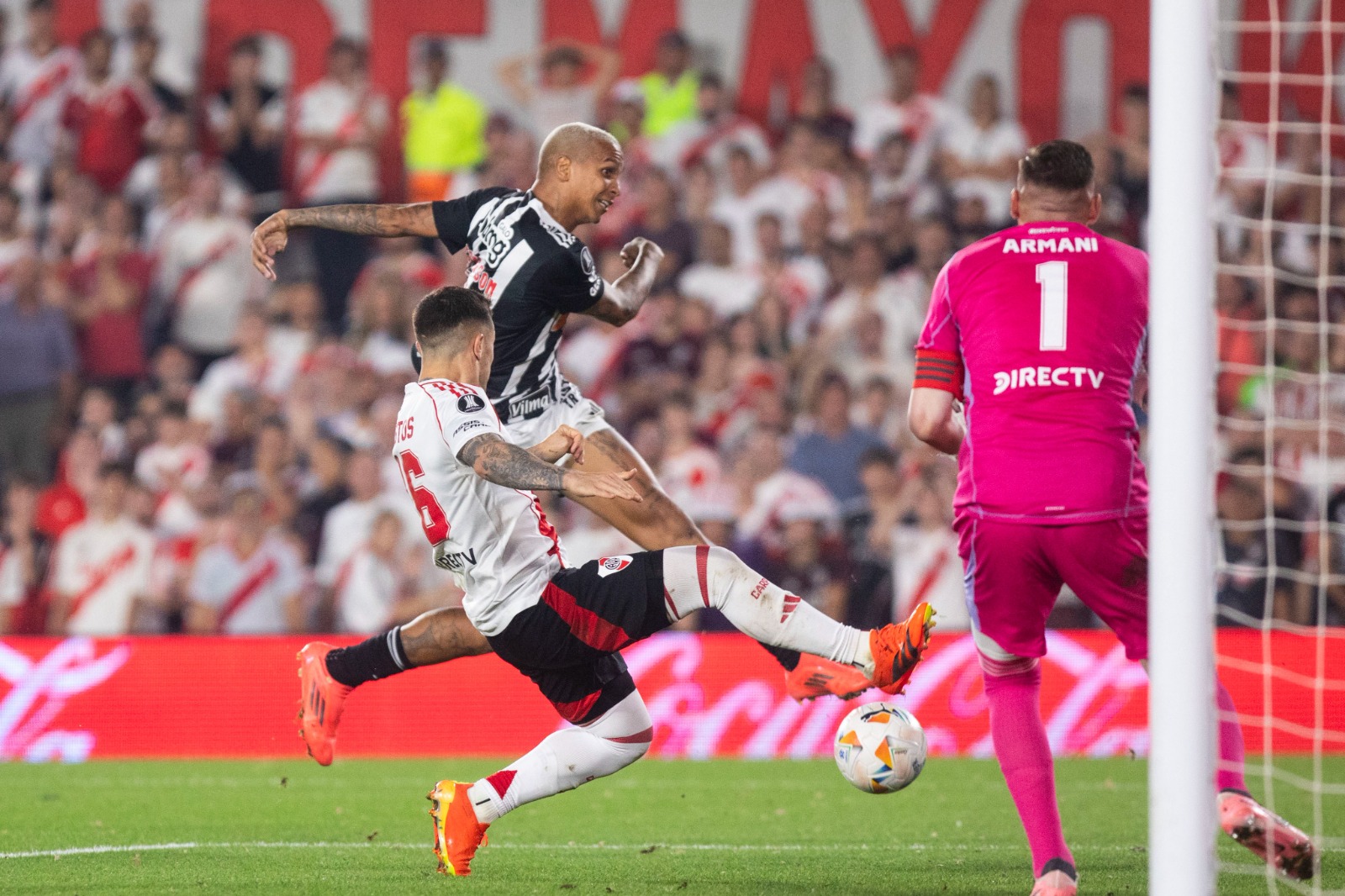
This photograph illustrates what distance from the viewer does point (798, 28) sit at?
1575cm

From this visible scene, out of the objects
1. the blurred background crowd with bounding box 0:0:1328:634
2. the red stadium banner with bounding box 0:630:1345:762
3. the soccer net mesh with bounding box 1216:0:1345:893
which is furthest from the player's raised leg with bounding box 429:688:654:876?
the blurred background crowd with bounding box 0:0:1328:634

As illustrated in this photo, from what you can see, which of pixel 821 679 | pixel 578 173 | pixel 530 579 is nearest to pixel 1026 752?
pixel 821 679

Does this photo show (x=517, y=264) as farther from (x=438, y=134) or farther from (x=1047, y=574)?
(x=438, y=134)

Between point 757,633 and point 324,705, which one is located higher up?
point 757,633

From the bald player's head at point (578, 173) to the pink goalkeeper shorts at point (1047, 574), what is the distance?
2.02 meters

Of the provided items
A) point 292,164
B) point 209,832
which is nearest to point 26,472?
point 292,164

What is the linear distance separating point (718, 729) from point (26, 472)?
573 cm

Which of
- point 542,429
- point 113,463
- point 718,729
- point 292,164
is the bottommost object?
point 718,729

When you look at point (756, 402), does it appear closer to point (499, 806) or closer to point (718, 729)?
point (718, 729)

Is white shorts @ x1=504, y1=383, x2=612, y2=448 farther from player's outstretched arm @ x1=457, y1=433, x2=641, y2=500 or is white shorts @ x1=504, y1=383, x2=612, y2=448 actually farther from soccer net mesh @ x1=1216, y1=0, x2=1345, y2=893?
soccer net mesh @ x1=1216, y1=0, x2=1345, y2=893

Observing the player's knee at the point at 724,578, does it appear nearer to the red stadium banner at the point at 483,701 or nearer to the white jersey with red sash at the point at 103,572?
the red stadium banner at the point at 483,701

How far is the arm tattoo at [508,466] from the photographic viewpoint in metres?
4.78

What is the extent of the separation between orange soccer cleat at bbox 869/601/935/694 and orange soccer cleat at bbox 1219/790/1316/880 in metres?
1.02

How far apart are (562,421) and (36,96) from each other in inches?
394
